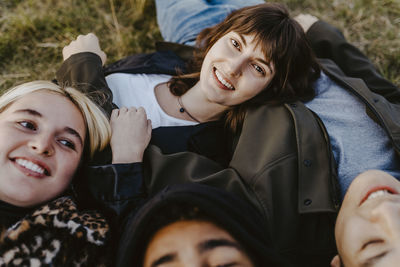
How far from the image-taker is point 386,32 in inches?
150

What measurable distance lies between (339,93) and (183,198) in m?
1.88

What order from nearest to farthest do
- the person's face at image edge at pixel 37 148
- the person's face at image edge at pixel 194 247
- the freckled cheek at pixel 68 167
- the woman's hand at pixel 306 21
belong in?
the person's face at image edge at pixel 194 247
the person's face at image edge at pixel 37 148
the freckled cheek at pixel 68 167
the woman's hand at pixel 306 21

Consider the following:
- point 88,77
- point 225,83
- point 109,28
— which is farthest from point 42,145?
point 109,28

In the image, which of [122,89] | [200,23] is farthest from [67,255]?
[200,23]

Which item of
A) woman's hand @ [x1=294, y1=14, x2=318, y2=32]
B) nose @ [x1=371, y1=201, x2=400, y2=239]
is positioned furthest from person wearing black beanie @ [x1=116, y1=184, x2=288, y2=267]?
woman's hand @ [x1=294, y1=14, x2=318, y2=32]

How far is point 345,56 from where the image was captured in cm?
307

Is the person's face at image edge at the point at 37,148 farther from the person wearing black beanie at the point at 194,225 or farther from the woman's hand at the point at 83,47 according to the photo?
the woman's hand at the point at 83,47

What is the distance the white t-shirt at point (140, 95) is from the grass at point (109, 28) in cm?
89

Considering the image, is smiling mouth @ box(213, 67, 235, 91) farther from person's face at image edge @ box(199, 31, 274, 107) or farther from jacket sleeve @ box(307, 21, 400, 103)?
jacket sleeve @ box(307, 21, 400, 103)

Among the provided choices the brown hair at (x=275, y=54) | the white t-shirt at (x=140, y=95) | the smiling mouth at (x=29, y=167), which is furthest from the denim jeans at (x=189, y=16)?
the smiling mouth at (x=29, y=167)

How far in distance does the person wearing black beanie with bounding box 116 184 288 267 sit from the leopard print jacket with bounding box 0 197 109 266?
0.93ft

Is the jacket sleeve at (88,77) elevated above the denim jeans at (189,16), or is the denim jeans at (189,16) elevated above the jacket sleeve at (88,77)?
the denim jeans at (189,16)

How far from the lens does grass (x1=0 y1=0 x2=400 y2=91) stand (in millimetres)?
3543

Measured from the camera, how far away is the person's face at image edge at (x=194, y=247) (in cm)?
137
